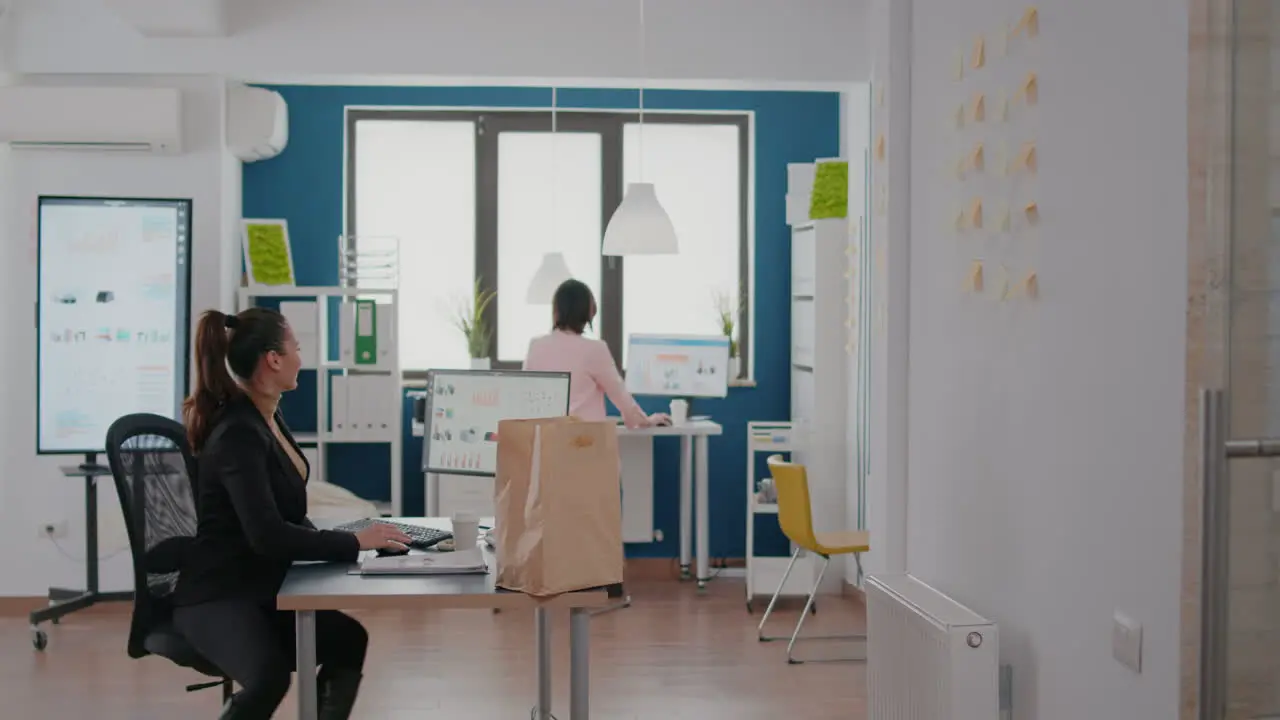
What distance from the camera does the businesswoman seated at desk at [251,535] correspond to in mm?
2854

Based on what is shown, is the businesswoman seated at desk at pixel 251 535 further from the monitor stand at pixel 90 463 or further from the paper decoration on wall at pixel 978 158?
the monitor stand at pixel 90 463

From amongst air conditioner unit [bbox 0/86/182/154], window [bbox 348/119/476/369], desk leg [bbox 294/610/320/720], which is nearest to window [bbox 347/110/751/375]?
window [bbox 348/119/476/369]

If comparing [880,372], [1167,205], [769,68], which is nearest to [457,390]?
[880,372]

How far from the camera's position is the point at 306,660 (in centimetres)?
267

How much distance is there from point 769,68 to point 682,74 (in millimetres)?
403

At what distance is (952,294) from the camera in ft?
9.92

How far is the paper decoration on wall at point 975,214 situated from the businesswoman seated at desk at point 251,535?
1579 mm

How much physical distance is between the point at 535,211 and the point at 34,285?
2.60 metres

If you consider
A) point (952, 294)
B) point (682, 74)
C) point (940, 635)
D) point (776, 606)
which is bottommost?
point (776, 606)

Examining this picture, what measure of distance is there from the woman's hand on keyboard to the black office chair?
0.46 m

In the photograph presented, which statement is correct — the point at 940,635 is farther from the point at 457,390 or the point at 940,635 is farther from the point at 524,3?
the point at 524,3

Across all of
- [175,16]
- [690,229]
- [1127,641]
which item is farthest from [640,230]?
[1127,641]

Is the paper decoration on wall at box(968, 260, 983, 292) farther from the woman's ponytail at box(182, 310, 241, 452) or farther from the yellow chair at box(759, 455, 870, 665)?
the yellow chair at box(759, 455, 870, 665)

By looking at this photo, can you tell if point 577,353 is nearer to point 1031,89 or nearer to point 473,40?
point 473,40
